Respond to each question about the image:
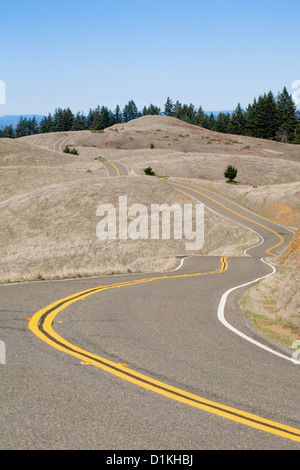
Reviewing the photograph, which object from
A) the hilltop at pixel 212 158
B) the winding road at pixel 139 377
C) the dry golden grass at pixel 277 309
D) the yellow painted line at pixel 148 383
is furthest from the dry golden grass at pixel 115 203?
the yellow painted line at pixel 148 383

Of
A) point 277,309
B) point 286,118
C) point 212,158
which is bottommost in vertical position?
point 277,309

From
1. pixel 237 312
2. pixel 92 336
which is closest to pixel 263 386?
pixel 92 336

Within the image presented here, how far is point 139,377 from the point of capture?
6586mm

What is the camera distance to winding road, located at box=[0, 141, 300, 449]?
192 inches

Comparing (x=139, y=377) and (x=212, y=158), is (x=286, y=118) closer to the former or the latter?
(x=212, y=158)

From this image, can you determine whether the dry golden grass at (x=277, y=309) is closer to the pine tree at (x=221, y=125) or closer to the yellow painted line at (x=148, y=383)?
the yellow painted line at (x=148, y=383)

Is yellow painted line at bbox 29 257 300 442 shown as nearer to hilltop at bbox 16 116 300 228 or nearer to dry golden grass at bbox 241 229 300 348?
dry golden grass at bbox 241 229 300 348

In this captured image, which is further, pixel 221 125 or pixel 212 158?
pixel 221 125

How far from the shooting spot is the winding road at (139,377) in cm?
488

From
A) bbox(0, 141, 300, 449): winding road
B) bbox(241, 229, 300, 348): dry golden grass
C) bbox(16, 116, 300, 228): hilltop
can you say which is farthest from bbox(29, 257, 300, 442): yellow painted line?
bbox(16, 116, 300, 228): hilltop

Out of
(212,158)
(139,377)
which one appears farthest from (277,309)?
(212,158)

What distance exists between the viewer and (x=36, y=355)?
7.48 meters

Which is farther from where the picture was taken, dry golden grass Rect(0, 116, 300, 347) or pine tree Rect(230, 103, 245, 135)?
pine tree Rect(230, 103, 245, 135)
